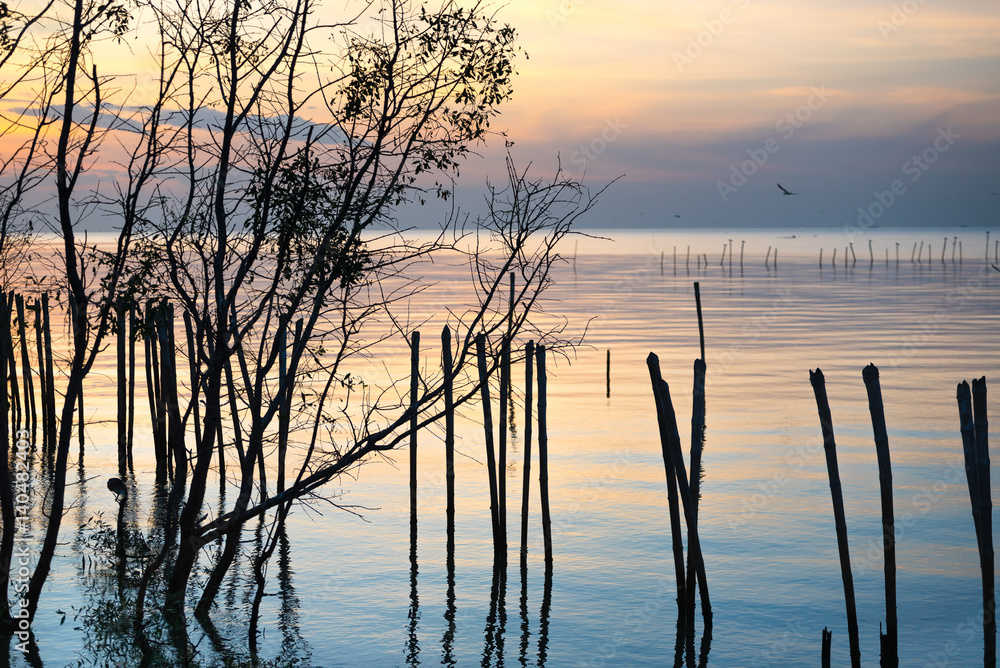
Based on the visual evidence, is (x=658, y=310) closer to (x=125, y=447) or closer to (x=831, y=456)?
(x=125, y=447)

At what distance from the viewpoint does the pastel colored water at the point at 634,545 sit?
9.77 meters

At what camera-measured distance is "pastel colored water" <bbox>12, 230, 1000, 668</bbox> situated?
9.77 meters

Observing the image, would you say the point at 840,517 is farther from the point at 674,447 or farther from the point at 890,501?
the point at 674,447

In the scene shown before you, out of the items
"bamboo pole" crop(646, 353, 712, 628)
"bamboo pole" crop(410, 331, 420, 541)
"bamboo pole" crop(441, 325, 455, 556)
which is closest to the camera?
"bamboo pole" crop(646, 353, 712, 628)

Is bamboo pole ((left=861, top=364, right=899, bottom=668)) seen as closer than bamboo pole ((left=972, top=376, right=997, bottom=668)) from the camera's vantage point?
No

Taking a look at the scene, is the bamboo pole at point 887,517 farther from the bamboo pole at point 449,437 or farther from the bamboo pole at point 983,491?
the bamboo pole at point 449,437

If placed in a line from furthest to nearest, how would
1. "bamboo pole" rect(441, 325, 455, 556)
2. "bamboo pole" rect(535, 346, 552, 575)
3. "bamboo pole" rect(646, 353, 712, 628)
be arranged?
"bamboo pole" rect(535, 346, 552, 575) → "bamboo pole" rect(441, 325, 455, 556) → "bamboo pole" rect(646, 353, 712, 628)

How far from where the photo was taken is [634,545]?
43.6ft

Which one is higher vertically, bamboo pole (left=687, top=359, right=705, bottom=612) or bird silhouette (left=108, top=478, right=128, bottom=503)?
bamboo pole (left=687, top=359, right=705, bottom=612)

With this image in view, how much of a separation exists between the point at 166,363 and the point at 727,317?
126ft

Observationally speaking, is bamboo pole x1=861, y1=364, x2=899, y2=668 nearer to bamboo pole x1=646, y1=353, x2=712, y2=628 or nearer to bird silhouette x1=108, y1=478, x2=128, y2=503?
bamboo pole x1=646, y1=353, x2=712, y2=628

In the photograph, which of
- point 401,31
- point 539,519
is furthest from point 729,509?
point 401,31

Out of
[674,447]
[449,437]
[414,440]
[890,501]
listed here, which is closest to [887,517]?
[890,501]

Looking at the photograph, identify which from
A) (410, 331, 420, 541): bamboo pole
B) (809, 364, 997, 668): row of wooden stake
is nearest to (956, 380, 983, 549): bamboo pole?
(809, 364, 997, 668): row of wooden stake
